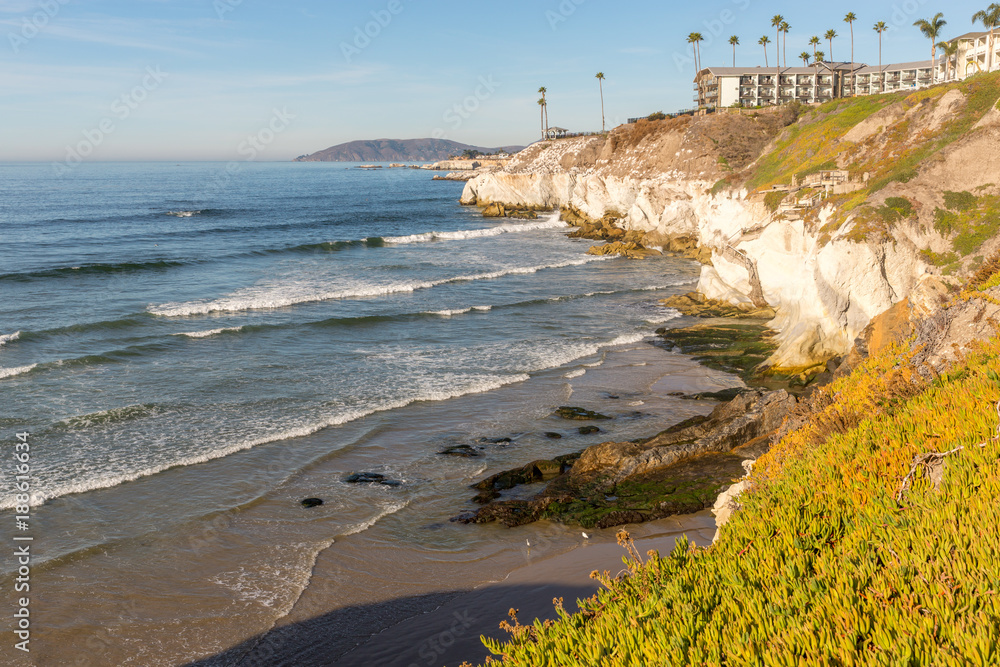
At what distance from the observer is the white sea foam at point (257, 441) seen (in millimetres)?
14961

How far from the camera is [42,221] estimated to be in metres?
65.2

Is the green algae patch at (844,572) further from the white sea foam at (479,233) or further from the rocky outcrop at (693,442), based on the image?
the white sea foam at (479,233)

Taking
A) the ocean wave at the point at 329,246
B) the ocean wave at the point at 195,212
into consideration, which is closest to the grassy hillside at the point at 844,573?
the ocean wave at the point at 329,246

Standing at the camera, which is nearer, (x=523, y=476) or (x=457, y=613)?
(x=457, y=613)

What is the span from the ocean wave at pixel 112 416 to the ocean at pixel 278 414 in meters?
0.13

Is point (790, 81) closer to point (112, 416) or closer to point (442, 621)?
point (112, 416)

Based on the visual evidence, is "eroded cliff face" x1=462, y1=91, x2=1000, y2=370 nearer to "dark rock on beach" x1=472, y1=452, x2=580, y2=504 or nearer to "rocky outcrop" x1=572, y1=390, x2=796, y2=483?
"rocky outcrop" x1=572, y1=390, x2=796, y2=483

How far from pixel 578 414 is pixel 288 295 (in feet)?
73.7

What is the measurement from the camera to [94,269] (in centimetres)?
4247

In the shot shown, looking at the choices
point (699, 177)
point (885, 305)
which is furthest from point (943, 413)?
point (699, 177)

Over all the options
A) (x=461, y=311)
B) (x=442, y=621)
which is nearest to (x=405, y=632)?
(x=442, y=621)

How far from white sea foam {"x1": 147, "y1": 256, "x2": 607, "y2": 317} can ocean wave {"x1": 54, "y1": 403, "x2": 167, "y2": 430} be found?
43.5 feet

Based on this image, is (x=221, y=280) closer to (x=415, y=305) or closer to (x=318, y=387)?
(x=415, y=305)

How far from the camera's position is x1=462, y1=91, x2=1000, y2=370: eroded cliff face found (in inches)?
803
